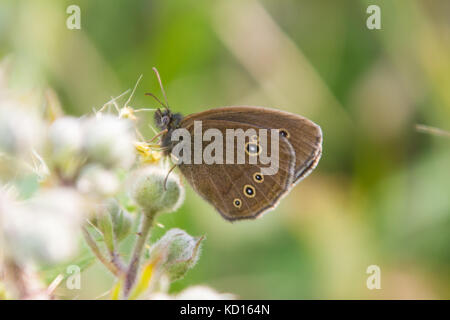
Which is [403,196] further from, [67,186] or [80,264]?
[67,186]

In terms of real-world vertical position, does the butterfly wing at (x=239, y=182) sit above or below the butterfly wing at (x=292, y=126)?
below

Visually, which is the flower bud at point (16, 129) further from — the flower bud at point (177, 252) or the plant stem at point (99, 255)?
the flower bud at point (177, 252)

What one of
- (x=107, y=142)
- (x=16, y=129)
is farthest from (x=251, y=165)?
(x=16, y=129)

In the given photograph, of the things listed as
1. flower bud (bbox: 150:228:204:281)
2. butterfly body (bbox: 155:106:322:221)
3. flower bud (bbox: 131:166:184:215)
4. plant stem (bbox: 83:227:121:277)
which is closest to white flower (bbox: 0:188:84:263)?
plant stem (bbox: 83:227:121:277)

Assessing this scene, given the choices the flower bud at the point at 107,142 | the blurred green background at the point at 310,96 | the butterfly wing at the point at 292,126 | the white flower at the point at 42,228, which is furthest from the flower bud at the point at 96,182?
the blurred green background at the point at 310,96

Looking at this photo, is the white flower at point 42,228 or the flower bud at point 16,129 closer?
the white flower at point 42,228

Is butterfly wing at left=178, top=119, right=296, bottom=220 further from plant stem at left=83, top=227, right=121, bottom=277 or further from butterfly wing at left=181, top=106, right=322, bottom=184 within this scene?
plant stem at left=83, top=227, right=121, bottom=277
